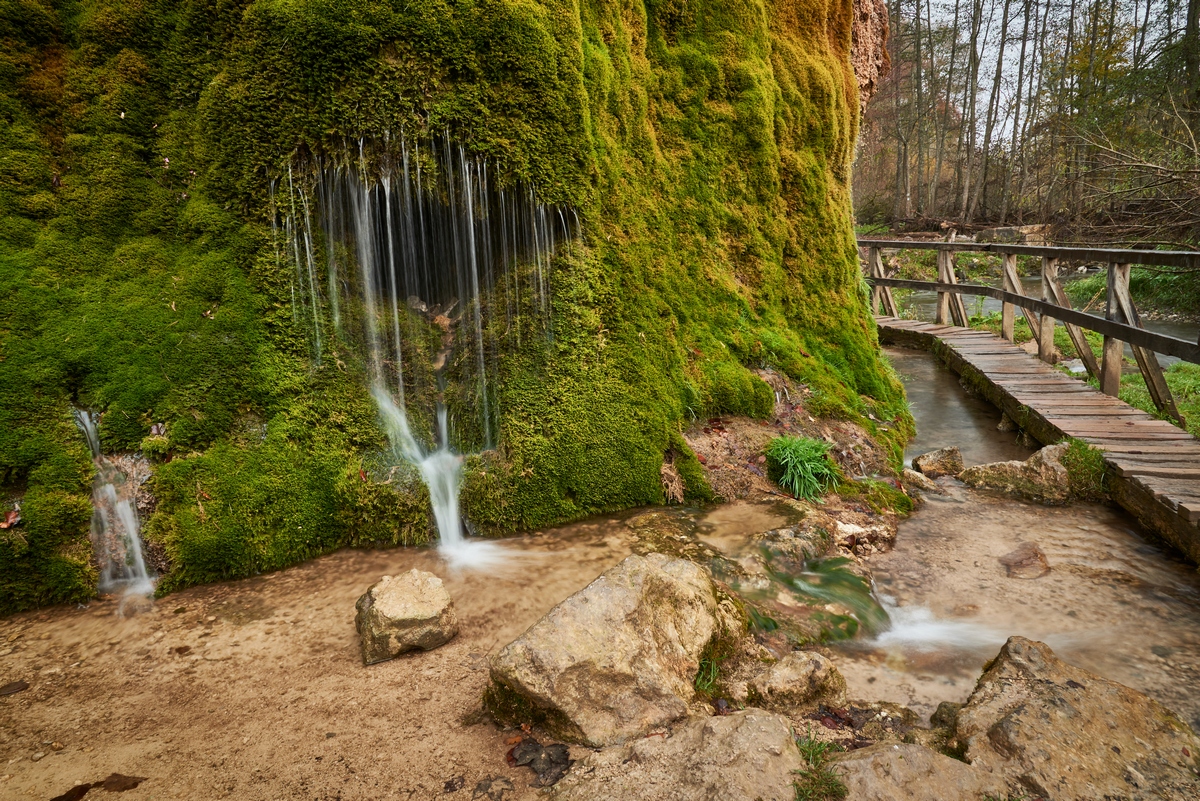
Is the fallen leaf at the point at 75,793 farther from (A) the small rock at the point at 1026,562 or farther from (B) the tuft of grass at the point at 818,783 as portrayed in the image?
(A) the small rock at the point at 1026,562

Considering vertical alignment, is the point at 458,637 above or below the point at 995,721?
below

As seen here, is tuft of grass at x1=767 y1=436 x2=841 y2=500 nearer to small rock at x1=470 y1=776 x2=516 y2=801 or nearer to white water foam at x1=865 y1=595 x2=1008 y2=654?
white water foam at x1=865 y1=595 x2=1008 y2=654

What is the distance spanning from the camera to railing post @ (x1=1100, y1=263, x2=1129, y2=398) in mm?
6578

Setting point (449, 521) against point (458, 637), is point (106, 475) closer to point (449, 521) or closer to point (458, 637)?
point (449, 521)

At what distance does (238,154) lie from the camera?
14.5 ft

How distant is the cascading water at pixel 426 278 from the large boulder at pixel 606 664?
1.71 m

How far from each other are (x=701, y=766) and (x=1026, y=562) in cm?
349

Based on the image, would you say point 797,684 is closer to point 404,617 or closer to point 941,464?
point 404,617

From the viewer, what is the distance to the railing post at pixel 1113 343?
21.6 ft

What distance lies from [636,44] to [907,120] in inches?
1239

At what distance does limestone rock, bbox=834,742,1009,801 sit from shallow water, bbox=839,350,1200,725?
87 centimetres

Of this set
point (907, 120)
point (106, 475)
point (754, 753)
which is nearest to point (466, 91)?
point (106, 475)

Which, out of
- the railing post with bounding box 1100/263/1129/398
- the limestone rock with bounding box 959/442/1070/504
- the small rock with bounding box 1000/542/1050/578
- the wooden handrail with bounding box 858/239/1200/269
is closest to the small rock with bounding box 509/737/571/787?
the small rock with bounding box 1000/542/1050/578

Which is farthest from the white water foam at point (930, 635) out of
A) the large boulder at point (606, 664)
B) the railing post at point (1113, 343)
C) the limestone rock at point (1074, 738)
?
the railing post at point (1113, 343)
